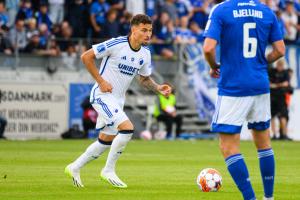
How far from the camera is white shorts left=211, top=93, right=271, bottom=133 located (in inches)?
429

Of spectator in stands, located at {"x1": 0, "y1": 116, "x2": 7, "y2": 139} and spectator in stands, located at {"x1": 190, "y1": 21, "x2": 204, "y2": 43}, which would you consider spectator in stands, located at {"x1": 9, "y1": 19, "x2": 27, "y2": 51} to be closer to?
spectator in stands, located at {"x1": 0, "y1": 116, "x2": 7, "y2": 139}

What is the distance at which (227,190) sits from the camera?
44.9 feet

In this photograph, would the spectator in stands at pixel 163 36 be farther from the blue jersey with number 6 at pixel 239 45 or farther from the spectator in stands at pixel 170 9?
the blue jersey with number 6 at pixel 239 45

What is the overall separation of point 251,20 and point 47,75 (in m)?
20.4

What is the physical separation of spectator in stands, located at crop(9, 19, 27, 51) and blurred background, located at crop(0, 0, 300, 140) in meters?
0.03

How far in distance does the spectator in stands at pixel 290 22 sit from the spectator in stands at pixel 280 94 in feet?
6.76

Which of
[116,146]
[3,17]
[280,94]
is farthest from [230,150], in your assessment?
[280,94]

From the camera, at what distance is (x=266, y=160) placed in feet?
36.9

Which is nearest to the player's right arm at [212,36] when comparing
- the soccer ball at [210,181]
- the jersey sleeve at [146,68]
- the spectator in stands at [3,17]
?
the soccer ball at [210,181]

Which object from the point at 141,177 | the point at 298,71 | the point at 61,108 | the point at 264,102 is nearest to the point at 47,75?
the point at 61,108

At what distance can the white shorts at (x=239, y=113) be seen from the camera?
10.9m

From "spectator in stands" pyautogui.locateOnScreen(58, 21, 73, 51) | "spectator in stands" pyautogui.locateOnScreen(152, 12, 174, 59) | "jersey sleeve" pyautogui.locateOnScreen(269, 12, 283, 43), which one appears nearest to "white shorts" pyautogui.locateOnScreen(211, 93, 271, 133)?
"jersey sleeve" pyautogui.locateOnScreen(269, 12, 283, 43)

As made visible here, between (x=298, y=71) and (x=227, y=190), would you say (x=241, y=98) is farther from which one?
(x=298, y=71)

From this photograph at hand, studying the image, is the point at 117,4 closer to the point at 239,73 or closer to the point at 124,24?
the point at 124,24
